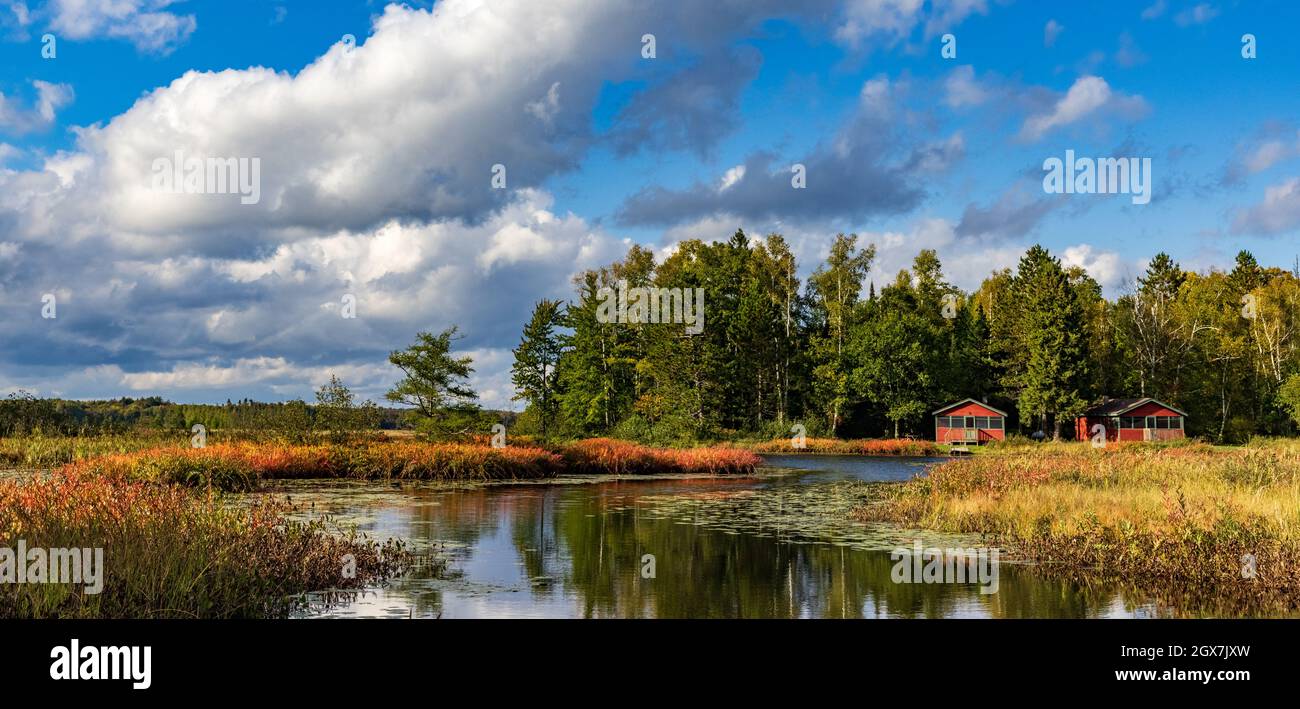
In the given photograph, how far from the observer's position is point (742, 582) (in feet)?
40.9

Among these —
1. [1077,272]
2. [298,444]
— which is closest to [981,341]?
[1077,272]

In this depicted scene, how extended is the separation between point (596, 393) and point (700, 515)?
165 feet

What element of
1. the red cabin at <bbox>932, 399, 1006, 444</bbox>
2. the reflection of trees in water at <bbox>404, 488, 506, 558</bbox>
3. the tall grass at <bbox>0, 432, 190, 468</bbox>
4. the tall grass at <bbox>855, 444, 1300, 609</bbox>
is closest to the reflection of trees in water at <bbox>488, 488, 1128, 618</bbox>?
the reflection of trees in water at <bbox>404, 488, 506, 558</bbox>

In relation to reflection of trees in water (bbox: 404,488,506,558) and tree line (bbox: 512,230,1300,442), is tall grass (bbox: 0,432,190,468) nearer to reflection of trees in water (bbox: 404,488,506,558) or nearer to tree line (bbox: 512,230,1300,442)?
reflection of trees in water (bbox: 404,488,506,558)

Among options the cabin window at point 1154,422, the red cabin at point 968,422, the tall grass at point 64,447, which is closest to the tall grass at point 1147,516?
the tall grass at point 64,447

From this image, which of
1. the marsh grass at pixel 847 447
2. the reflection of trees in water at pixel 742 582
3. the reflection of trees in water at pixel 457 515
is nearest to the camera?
the reflection of trees in water at pixel 742 582

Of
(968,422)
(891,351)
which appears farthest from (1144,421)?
(891,351)

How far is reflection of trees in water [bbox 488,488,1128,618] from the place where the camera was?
10.7 meters

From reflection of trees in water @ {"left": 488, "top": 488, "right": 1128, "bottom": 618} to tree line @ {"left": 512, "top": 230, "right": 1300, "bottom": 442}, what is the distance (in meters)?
44.9

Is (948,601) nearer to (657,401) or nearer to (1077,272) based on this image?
(657,401)

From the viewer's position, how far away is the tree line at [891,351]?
70.2 m

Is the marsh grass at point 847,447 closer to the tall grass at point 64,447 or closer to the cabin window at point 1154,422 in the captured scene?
the cabin window at point 1154,422

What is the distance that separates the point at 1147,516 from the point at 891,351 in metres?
60.5

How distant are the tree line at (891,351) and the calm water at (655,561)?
37.9 metres
